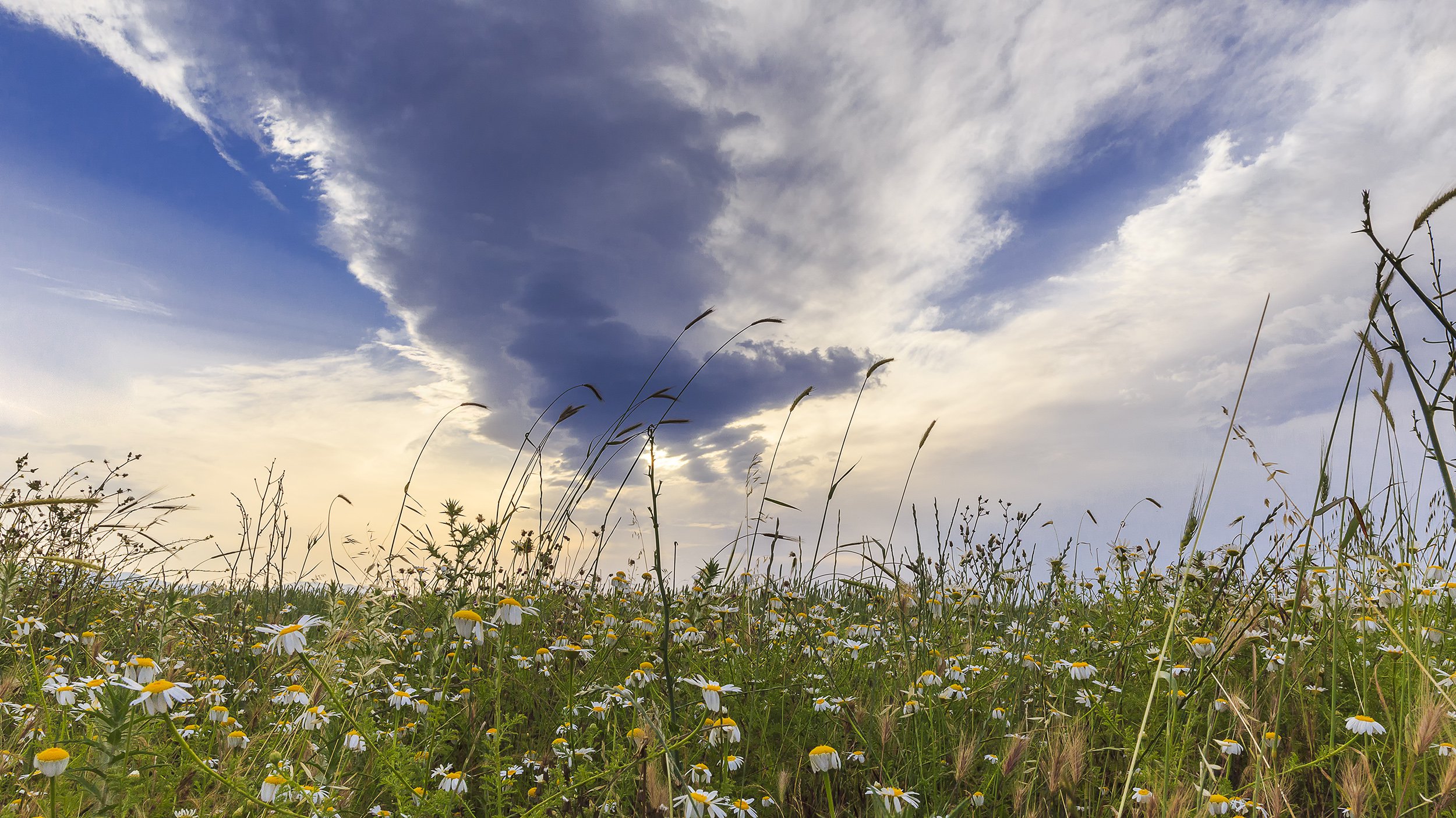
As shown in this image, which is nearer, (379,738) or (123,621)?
(379,738)

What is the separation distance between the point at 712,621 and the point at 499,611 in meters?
2.48

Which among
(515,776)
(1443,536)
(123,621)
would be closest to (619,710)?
(515,776)

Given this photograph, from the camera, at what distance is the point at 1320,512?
118 inches

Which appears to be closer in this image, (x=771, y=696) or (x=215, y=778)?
(x=215, y=778)

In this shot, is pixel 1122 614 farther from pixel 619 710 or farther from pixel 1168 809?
pixel 619 710

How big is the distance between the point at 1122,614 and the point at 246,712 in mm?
5095

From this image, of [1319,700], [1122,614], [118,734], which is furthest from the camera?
[1122,614]

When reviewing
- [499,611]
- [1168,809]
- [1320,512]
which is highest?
[1320,512]

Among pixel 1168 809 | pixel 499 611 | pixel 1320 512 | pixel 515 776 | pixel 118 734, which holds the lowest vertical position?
pixel 515 776

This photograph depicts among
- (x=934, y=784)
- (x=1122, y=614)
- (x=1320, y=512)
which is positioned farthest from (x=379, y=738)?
(x=1122, y=614)

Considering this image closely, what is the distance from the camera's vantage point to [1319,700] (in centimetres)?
382

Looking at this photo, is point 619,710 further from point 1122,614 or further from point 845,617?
point 1122,614

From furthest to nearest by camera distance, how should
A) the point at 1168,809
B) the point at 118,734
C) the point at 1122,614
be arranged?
the point at 1122,614, the point at 1168,809, the point at 118,734

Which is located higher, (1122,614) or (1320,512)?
(1320,512)
